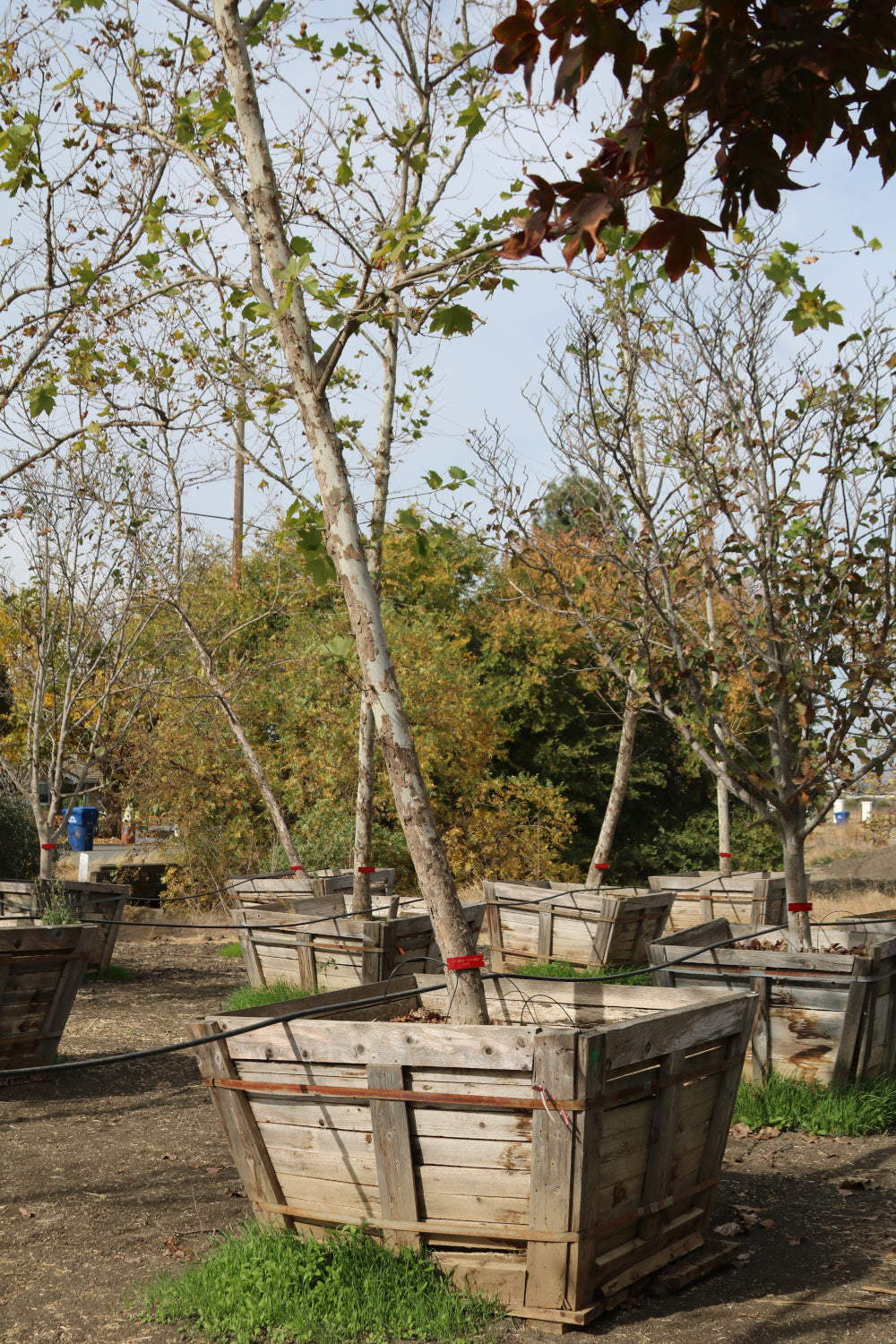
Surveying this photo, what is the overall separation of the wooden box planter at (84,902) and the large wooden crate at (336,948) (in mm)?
1707

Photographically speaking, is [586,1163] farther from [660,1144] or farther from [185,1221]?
[185,1221]

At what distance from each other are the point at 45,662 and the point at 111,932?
9.92 ft

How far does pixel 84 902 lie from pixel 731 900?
6929mm

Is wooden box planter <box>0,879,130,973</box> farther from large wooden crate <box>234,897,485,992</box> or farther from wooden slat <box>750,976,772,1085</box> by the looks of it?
wooden slat <box>750,976,772,1085</box>

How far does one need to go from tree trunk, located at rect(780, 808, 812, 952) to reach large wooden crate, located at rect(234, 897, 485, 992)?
86.3 inches

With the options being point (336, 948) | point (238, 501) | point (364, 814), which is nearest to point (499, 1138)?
point (336, 948)

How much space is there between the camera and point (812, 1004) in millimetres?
6219

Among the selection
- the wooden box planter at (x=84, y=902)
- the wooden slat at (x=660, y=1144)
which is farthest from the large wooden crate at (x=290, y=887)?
the wooden slat at (x=660, y=1144)

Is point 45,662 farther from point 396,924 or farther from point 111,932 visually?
point 396,924

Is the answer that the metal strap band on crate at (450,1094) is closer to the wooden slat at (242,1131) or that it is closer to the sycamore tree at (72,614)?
the wooden slat at (242,1131)

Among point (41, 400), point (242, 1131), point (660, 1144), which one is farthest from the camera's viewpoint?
point (41, 400)

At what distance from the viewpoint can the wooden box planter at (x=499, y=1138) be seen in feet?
11.8

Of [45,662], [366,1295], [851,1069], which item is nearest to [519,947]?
A: [851,1069]

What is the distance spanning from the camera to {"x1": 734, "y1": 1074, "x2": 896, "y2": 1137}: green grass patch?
19.7 feet
